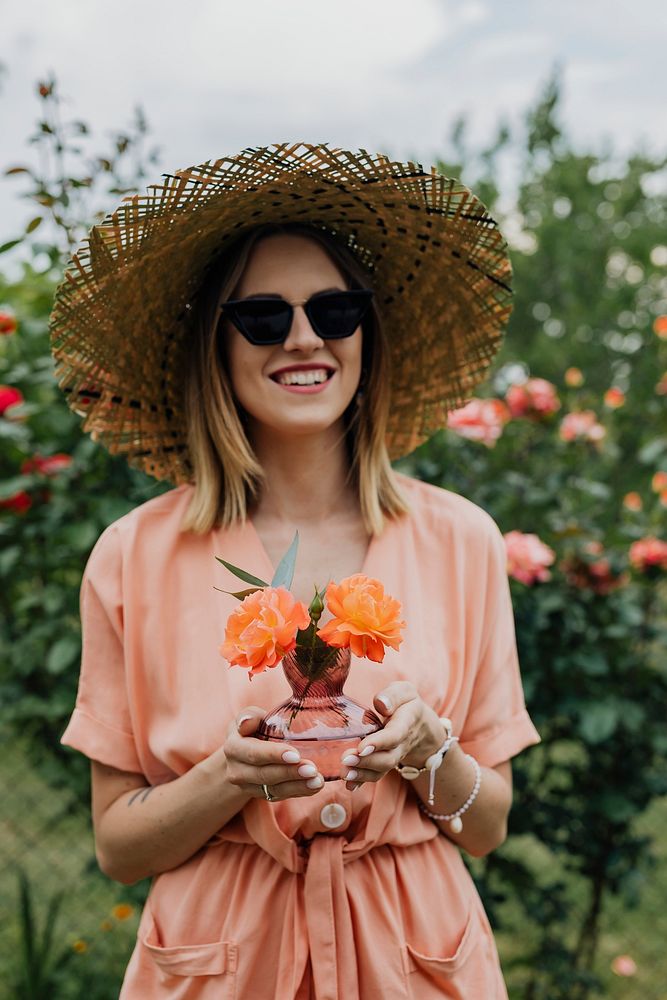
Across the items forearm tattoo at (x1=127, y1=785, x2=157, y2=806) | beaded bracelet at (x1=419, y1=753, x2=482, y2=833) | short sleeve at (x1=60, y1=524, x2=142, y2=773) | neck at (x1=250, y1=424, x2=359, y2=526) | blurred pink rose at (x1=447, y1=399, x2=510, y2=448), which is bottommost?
beaded bracelet at (x1=419, y1=753, x2=482, y2=833)

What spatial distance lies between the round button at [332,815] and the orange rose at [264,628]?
404 mm

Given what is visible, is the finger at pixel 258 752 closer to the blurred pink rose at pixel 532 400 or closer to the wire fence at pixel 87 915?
the wire fence at pixel 87 915

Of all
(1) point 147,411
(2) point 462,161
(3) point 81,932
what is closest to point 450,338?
(1) point 147,411

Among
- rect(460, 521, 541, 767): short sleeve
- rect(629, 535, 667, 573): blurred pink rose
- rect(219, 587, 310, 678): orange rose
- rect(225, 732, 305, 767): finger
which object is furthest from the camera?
rect(629, 535, 667, 573): blurred pink rose

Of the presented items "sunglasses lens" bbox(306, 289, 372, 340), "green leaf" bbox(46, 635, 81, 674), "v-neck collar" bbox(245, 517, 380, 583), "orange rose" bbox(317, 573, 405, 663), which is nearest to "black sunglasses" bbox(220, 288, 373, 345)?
"sunglasses lens" bbox(306, 289, 372, 340)

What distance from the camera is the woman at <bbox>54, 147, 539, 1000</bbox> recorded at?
4.86 feet

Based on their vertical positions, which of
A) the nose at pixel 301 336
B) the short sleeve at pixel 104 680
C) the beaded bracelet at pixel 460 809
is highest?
the nose at pixel 301 336

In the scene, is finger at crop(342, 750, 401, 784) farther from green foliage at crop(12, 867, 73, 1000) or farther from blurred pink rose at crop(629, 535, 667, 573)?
green foliage at crop(12, 867, 73, 1000)

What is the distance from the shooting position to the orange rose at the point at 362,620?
3.76 feet

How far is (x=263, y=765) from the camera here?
128cm

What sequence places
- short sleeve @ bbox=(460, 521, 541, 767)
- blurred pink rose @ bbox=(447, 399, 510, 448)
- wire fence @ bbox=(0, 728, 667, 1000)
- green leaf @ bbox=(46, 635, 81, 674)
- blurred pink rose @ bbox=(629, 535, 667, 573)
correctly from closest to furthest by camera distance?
short sleeve @ bbox=(460, 521, 541, 767)
green leaf @ bbox=(46, 635, 81, 674)
blurred pink rose @ bbox=(629, 535, 667, 573)
blurred pink rose @ bbox=(447, 399, 510, 448)
wire fence @ bbox=(0, 728, 667, 1000)

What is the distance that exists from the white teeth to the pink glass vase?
21.9 inches

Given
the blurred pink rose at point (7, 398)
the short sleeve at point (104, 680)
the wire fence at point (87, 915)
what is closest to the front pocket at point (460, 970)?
the short sleeve at point (104, 680)

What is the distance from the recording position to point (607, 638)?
9.27 feet
